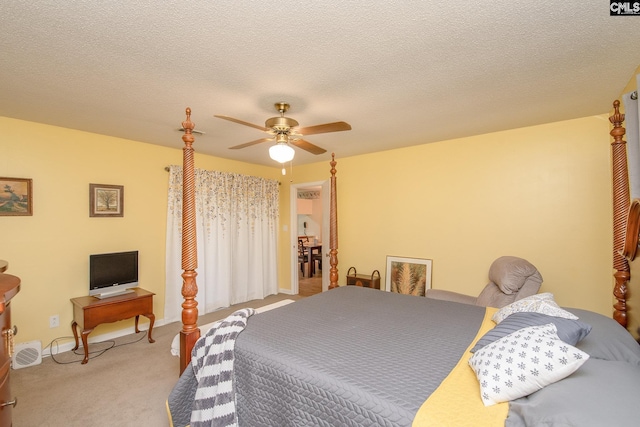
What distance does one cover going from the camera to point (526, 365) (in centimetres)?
108

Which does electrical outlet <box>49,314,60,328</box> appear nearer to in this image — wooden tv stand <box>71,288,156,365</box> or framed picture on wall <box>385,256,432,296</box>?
wooden tv stand <box>71,288,156,365</box>

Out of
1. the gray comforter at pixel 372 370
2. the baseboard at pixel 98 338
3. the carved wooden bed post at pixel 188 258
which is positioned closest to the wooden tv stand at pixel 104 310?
the baseboard at pixel 98 338

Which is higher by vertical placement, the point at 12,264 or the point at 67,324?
the point at 12,264

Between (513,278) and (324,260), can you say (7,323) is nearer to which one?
(513,278)

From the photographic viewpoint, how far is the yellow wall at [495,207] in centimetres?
293

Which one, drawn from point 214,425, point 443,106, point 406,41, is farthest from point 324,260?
point 406,41

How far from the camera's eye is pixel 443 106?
2629mm

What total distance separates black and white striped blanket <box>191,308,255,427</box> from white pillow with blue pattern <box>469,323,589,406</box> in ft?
4.27

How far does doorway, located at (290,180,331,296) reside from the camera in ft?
16.4

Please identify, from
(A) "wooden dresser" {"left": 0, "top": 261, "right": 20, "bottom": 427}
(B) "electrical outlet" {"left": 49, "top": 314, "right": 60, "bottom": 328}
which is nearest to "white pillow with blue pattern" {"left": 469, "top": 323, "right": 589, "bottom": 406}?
(A) "wooden dresser" {"left": 0, "top": 261, "right": 20, "bottom": 427}

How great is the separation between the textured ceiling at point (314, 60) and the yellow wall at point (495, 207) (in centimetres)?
48

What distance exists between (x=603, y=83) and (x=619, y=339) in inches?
75.5

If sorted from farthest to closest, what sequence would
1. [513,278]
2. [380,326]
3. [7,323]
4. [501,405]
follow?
[513,278]
[380,326]
[7,323]
[501,405]

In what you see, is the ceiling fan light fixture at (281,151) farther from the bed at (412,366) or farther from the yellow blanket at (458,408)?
the yellow blanket at (458,408)
